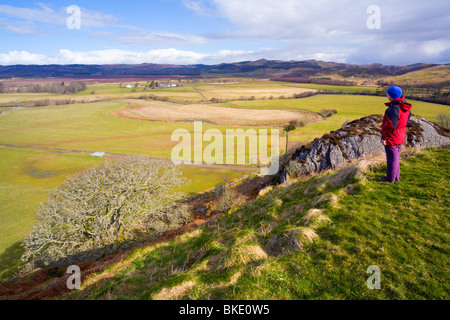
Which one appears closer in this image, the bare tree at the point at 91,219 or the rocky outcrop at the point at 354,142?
the bare tree at the point at 91,219

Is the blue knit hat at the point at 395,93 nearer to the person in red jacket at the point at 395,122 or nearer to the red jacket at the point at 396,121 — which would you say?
the person in red jacket at the point at 395,122

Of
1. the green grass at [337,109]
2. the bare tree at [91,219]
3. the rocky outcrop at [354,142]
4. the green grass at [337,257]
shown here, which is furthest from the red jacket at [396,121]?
the green grass at [337,109]

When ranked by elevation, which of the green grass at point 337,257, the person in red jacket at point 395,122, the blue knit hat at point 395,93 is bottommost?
the green grass at point 337,257

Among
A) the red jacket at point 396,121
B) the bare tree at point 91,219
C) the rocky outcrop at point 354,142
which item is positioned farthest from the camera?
the rocky outcrop at point 354,142
